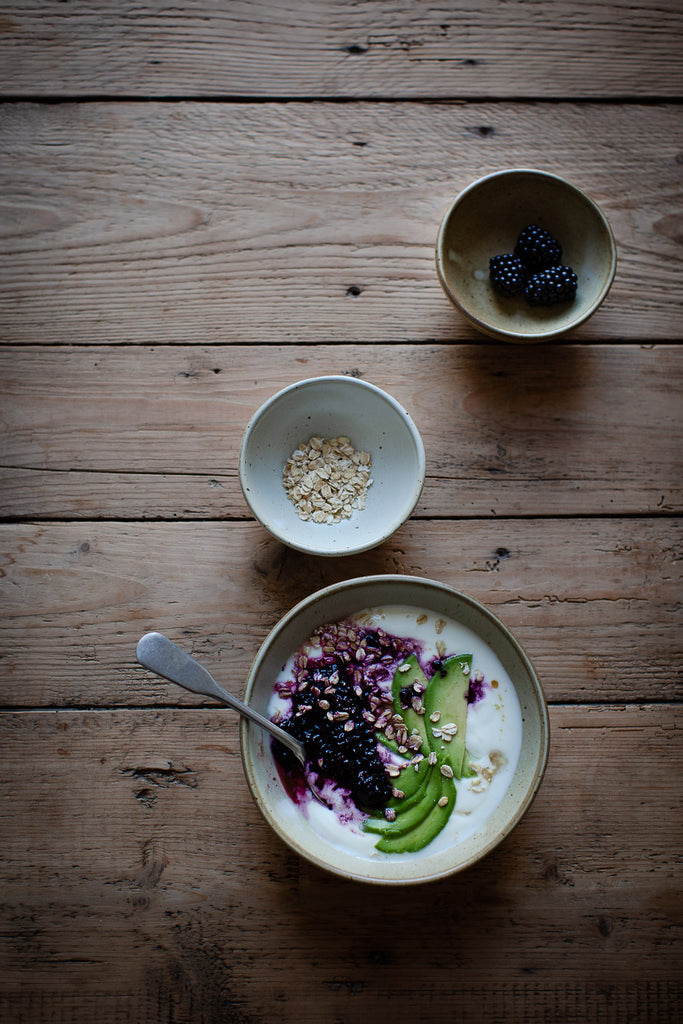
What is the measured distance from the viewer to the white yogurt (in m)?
1.21

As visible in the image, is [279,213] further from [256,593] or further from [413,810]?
[413,810]

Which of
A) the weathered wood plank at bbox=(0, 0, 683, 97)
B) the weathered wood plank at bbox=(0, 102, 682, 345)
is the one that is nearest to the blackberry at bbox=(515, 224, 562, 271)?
the weathered wood plank at bbox=(0, 102, 682, 345)

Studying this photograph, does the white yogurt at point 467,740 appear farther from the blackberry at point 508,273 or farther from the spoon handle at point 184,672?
the blackberry at point 508,273

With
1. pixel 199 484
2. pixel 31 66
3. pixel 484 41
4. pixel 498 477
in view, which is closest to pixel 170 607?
pixel 199 484

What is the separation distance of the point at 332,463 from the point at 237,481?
19 cm

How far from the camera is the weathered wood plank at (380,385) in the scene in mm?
1394

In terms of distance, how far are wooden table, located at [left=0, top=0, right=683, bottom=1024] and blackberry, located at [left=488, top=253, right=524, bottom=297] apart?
11 cm

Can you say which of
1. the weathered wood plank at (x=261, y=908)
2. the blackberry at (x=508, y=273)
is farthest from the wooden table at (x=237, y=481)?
the blackberry at (x=508, y=273)

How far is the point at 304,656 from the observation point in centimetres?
126

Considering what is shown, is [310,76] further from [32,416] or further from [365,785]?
[365,785]

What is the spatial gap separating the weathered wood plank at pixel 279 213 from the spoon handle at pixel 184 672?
0.62 m

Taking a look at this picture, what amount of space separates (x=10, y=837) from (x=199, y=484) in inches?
28.9

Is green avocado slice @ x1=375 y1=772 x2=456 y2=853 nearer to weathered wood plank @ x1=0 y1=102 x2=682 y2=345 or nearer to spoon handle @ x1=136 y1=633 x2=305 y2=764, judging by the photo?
spoon handle @ x1=136 y1=633 x2=305 y2=764

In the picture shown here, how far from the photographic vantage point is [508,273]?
4.50 ft
